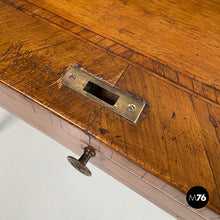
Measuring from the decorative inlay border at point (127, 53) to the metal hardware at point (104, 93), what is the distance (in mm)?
113

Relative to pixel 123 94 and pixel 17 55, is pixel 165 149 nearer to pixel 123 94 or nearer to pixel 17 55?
pixel 123 94

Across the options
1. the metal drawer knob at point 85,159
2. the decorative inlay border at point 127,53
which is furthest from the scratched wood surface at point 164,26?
the metal drawer knob at point 85,159

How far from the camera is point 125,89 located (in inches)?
21.6

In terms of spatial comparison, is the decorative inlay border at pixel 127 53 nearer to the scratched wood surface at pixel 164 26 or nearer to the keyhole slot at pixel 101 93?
the scratched wood surface at pixel 164 26

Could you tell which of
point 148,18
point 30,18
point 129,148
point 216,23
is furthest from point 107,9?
point 129,148

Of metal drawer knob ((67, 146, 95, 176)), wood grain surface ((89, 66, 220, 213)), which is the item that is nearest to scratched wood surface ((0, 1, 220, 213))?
wood grain surface ((89, 66, 220, 213))

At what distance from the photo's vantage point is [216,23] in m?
0.70

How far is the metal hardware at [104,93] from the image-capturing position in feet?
1.70

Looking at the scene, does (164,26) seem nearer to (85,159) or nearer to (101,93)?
(101,93)

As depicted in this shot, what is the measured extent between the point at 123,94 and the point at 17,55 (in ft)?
0.99

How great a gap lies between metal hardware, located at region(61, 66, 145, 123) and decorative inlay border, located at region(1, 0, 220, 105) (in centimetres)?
11

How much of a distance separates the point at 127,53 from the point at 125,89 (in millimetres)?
128

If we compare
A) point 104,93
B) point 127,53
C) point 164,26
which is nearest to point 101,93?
point 104,93

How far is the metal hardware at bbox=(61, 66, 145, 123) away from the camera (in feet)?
1.70
